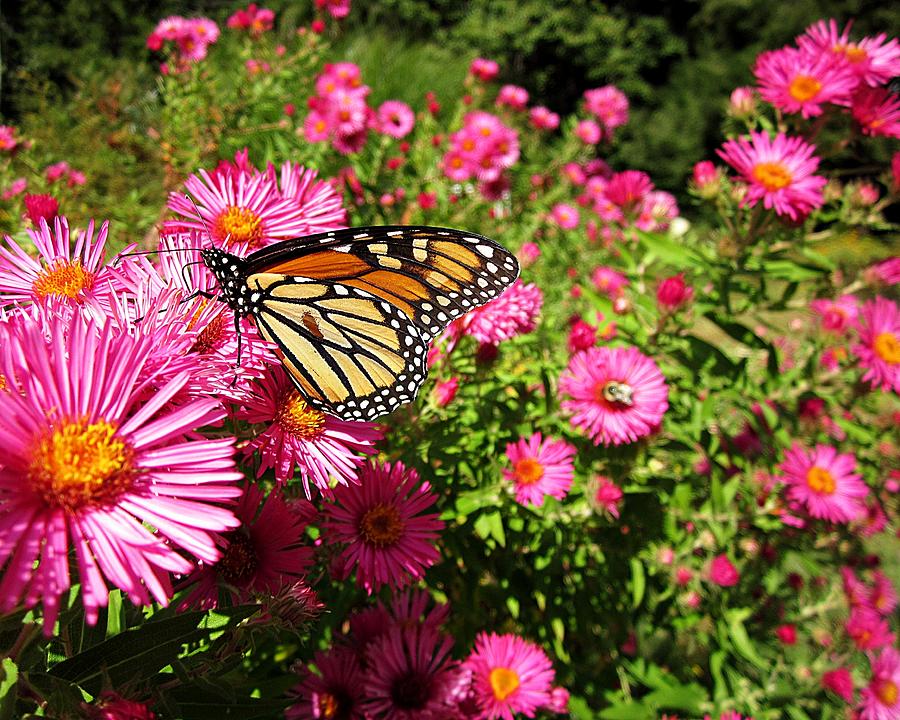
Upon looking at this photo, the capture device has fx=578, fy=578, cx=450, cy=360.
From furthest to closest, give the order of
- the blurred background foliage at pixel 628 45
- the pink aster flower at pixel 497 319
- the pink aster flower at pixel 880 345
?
the blurred background foliage at pixel 628 45 < the pink aster flower at pixel 880 345 < the pink aster flower at pixel 497 319

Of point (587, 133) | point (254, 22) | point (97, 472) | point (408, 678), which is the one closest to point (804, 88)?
point (408, 678)

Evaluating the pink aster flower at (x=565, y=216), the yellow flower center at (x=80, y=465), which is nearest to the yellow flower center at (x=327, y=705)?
the yellow flower center at (x=80, y=465)

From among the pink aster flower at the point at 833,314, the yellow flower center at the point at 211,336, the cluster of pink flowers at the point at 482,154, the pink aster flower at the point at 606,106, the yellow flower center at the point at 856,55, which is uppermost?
the pink aster flower at the point at 606,106

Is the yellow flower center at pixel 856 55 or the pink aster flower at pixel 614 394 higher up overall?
the yellow flower center at pixel 856 55

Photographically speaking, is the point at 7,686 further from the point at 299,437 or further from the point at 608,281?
the point at 608,281

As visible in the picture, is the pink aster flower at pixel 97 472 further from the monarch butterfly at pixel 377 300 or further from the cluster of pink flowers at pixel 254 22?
the cluster of pink flowers at pixel 254 22

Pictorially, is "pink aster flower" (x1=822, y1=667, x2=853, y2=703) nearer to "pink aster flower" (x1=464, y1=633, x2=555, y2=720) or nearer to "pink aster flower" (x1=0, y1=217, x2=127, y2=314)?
"pink aster flower" (x1=464, y1=633, x2=555, y2=720)

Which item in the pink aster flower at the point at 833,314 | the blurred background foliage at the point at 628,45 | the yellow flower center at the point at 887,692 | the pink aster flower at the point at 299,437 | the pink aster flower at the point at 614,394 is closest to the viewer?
the pink aster flower at the point at 299,437
